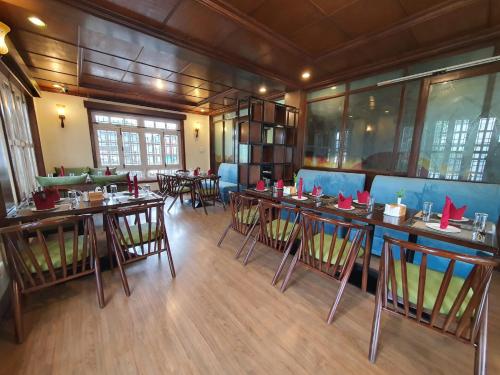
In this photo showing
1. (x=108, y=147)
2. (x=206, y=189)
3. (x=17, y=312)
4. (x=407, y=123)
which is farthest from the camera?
(x=108, y=147)

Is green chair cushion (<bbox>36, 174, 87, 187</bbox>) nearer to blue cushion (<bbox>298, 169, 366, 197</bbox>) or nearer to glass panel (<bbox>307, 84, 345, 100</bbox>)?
blue cushion (<bbox>298, 169, 366, 197</bbox>)

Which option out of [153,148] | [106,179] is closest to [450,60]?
[106,179]

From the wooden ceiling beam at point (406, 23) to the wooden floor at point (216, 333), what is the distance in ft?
8.72

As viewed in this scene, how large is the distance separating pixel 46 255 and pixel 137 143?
487cm

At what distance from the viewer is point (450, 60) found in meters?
2.39

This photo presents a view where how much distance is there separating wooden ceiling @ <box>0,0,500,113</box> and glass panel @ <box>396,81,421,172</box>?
40 cm

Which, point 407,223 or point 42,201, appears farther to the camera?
point 42,201

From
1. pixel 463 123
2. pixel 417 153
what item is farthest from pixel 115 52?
pixel 463 123

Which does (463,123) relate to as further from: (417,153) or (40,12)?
(40,12)

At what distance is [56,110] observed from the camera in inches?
173

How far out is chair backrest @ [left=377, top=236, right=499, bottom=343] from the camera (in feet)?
2.93

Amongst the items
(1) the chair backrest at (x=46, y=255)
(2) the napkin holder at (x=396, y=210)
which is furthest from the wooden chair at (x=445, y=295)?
(1) the chair backrest at (x=46, y=255)

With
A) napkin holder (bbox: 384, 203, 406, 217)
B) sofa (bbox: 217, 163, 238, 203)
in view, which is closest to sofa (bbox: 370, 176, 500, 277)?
napkin holder (bbox: 384, 203, 406, 217)

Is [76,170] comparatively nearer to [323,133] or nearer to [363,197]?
[323,133]
